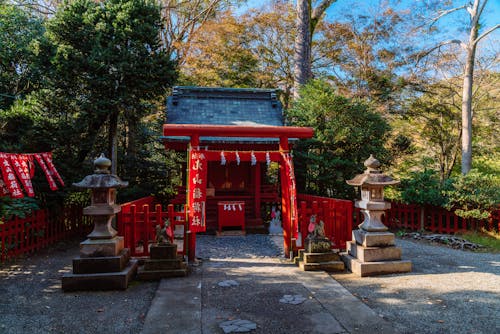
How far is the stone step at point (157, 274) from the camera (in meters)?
5.93

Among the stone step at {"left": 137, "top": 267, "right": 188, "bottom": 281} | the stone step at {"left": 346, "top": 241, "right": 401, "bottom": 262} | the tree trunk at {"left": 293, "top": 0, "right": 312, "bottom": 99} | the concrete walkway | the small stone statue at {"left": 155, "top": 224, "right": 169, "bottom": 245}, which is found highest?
the tree trunk at {"left": 293, "top": 0, "right": 312, "bottom": 99}

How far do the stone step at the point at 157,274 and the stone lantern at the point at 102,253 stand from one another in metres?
0.21

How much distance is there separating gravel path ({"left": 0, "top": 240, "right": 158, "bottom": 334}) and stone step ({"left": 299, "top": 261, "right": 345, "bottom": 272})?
121 inches

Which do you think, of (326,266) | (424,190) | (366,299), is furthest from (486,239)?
(366,299)

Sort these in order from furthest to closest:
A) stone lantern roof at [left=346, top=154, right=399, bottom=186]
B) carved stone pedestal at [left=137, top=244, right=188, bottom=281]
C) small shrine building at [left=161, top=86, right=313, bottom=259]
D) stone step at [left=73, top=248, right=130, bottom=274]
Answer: small shrine building at [left=161, top=86, right=313, bottom=259] < stone lantern roof at [left=346, top=154, right=399, bottom=186] < carved stone pedestal at [left=137, top=244, right=188, bottom=281] < stone step at [left=73, top=248, right=130, bottom=274]

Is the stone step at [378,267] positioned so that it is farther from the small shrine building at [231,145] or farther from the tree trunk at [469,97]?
the tree trunk at [469,97]

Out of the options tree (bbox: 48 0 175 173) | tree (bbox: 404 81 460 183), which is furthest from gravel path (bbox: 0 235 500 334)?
tree (bbox: 404 81 460 183)

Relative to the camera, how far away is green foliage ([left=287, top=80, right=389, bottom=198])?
11.4m

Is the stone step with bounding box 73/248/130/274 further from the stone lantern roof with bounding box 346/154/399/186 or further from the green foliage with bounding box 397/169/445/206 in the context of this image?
the green foliage with bounding box 397/169/445/206

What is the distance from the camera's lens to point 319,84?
40.2 ft

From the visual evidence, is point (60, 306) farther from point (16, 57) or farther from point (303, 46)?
point (303, 46)

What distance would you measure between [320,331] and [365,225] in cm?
317

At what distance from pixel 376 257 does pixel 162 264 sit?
432 cm

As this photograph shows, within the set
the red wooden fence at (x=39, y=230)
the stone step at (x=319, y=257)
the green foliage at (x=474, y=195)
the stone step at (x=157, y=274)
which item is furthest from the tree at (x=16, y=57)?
the green foliage at (x=474, y=195)
